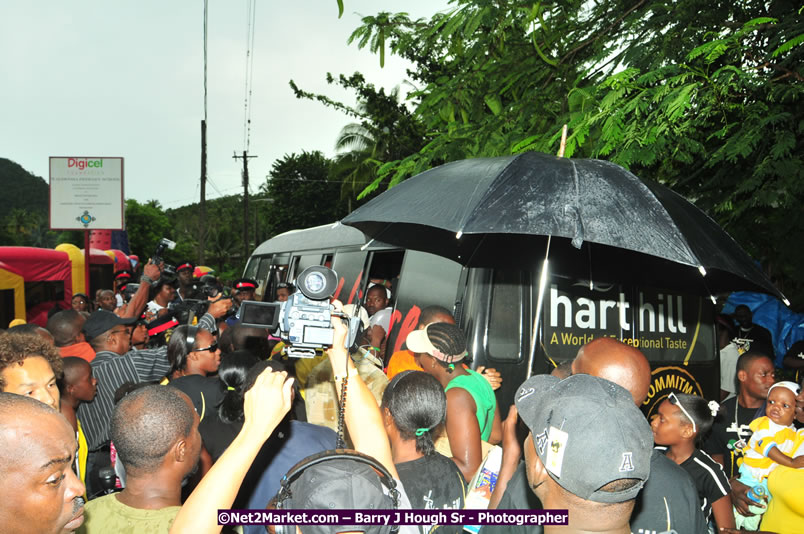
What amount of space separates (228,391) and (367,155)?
24.2 meters

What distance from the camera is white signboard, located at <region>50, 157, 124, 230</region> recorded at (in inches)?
711

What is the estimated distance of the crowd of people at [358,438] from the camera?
67.7 inches

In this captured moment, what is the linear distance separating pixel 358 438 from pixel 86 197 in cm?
1806

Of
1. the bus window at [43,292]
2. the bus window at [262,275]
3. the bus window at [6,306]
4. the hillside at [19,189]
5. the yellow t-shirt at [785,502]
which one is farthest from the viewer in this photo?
the hillside at [19,189]

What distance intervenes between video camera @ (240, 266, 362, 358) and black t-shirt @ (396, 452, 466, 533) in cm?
88

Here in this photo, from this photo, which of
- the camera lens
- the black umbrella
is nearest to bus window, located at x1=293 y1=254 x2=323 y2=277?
the black umbrella

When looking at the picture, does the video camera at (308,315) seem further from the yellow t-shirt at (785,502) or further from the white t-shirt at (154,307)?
the white t-shirt at (154,307)

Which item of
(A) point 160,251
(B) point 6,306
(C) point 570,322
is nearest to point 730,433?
(C) point 570,322

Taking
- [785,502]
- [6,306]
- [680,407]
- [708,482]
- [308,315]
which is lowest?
[6,306]

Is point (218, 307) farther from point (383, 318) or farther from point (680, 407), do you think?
point (680, 407)

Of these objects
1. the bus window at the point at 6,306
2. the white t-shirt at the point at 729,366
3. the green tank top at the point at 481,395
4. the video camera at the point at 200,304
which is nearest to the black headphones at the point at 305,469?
the green tank top at the point at 481,395

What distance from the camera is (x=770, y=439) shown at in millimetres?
4047

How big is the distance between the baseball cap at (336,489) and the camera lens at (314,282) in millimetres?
704

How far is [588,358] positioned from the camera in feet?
9.68
